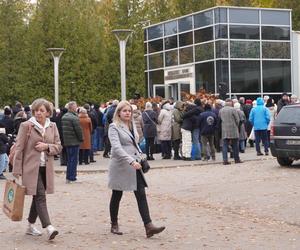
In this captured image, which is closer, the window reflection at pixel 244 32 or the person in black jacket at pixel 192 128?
the person in black jacket at pixel 192 128

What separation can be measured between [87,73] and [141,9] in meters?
7.71

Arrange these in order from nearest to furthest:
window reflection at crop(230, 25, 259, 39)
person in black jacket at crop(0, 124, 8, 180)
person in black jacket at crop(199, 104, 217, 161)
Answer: person in black jacket at crop(0, 124, 8, 180) → person in black jacket at crop(199, 104, 217, 161) → window reflection at crop(230, 25, 259, 39)

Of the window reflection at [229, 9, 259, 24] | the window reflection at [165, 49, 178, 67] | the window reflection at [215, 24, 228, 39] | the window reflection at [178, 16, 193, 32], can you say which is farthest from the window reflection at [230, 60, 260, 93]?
the window reflection at [165, 49, 178, 67]

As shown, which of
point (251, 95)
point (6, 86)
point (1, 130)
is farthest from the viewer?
point (6, 86)

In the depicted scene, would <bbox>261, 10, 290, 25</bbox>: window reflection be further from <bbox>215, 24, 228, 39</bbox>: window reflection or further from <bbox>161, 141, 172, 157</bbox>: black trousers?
<bbox>161, 141, 172, 157</bbox>: black trousers

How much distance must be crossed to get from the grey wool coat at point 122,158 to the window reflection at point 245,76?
86.3 feet

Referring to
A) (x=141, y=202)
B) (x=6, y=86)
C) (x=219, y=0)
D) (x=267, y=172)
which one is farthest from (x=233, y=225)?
(x=219, y=0)

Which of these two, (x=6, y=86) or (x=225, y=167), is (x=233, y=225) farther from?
(x=6, y=86)

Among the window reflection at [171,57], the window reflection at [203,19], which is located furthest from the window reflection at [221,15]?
the window reflection at [171,57]

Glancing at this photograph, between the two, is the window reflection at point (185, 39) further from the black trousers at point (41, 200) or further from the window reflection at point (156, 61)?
the black trousers at point (41, 200)

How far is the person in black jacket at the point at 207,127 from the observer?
2012cm

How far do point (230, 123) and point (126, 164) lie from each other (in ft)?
34.0

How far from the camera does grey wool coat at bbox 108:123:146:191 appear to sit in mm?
9148

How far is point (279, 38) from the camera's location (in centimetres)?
3697
